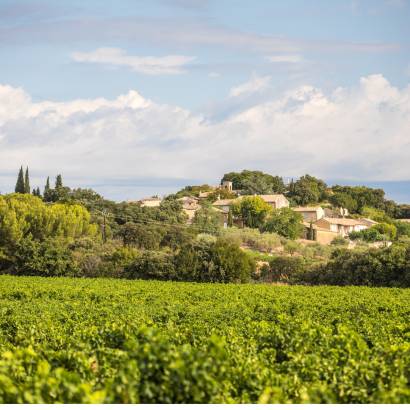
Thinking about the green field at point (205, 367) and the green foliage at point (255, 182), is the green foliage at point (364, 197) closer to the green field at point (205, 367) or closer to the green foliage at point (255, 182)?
the green foliage at point (255, 182)

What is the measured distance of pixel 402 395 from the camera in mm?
5969

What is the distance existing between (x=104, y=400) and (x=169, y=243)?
59215 mm

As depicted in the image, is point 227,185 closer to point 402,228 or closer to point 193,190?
point 193,190

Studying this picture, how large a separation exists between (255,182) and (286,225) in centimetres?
5212

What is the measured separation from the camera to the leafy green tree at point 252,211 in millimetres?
91062

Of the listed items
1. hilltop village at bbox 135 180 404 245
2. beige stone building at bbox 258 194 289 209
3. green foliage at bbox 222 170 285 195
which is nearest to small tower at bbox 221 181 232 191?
green foliage at bbox 222 170 285 195

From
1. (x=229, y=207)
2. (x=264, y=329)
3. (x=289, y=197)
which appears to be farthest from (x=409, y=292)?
(x=289, y=197)

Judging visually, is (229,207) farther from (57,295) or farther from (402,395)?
(402,395)

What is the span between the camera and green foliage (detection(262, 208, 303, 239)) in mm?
79738

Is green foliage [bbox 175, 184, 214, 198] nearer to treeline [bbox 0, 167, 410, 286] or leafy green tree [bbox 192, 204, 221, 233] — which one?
treeline [bbox 0, 167, 410, 286]

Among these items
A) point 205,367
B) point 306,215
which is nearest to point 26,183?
point 306,215

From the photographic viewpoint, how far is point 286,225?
80.6 meters

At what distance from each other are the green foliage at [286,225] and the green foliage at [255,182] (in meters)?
42.9

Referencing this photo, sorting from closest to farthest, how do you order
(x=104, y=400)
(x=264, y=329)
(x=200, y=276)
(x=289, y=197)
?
(x=104, y=400)
(x=264, y=329)
(x=200, y=276)
(x=289, y=197)
